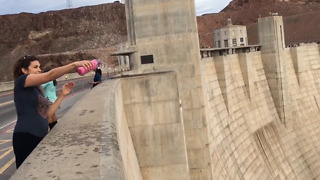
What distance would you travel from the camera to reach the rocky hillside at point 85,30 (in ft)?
305

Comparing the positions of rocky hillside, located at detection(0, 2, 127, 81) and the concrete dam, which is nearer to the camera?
the concrete dam

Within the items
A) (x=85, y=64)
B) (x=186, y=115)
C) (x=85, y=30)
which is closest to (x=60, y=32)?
(x=85, y=30)

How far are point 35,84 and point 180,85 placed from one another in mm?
7943

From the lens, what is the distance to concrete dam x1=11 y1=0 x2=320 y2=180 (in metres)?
3.65

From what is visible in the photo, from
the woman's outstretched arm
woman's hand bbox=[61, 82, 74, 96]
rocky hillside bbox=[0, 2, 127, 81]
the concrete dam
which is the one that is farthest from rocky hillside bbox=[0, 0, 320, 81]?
the woman's outstretched arm

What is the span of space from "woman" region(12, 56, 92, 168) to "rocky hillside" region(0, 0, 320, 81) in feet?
271

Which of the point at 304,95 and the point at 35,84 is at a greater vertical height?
the point at 35,84

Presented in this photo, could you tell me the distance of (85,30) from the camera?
108 metres

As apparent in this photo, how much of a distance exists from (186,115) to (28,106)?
26.0ft

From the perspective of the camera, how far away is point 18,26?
109312 millimetres

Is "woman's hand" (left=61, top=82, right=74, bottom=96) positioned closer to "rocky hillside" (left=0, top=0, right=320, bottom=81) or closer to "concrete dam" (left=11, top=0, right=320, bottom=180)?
"concrete dam" (left=11, top=0, right=320, bottom=180)

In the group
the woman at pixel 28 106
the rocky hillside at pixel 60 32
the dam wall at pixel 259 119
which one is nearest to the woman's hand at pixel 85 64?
Answer: the woman at pixel 28 106

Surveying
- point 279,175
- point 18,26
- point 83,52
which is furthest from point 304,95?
point 18,26

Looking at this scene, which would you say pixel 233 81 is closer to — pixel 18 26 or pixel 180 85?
pixel 180 85
